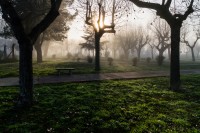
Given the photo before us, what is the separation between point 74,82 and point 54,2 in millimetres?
7228

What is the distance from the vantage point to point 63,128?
27.2 feet

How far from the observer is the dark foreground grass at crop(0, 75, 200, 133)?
8.50 meters

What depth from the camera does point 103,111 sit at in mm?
10164

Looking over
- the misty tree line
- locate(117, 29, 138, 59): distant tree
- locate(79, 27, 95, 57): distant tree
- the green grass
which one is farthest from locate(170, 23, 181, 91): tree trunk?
locate(117, 29, 138, 59): distant tree

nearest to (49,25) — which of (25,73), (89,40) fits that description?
(25,73)

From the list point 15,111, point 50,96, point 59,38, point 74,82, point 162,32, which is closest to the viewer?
point 15,111

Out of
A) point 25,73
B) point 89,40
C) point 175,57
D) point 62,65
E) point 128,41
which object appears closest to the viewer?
point 25,73

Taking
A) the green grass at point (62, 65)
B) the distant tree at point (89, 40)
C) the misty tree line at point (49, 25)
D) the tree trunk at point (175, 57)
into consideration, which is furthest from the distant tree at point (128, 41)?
the tree trunk at point (175, 57)

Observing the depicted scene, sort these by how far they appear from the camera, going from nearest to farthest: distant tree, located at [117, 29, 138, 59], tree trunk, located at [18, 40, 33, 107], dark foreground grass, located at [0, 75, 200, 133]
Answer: dark foreground grass, located at [0, 75, 200, 133]
tree trunk, located at [18, 40, 33, 107]
distant tree, located at [117, 29, 138, 59]

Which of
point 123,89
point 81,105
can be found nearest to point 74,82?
point 123,89

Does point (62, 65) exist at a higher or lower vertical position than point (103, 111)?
higher

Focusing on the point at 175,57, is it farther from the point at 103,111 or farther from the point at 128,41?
the point at 128,41

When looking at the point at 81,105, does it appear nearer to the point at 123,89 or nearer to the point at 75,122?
the point at 75,122

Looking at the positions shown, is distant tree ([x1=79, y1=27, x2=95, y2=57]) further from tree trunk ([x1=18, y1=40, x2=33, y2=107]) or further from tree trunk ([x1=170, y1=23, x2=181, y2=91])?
tree trunk ([x1=18, y1=40, x2=33, y2=107])
